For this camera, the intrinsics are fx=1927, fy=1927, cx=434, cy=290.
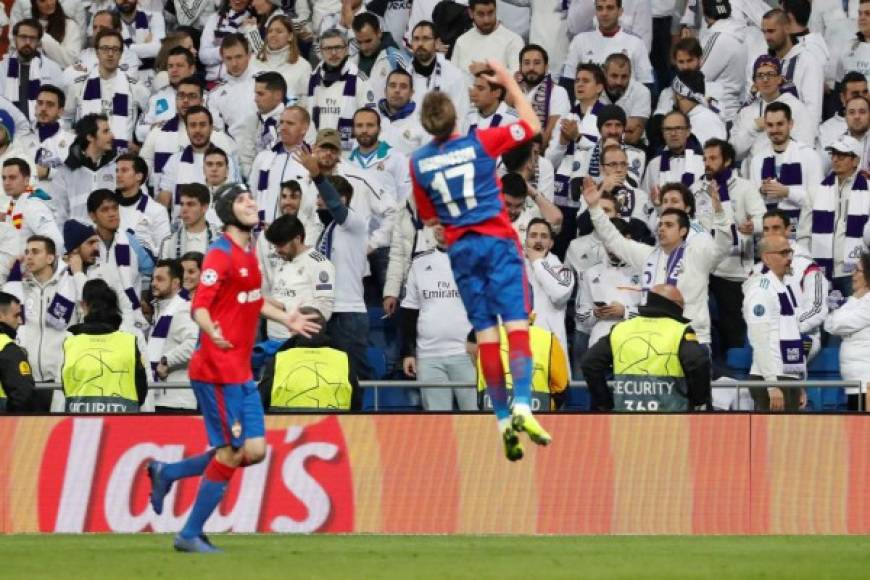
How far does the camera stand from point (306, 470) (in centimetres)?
1395

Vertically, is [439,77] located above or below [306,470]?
above

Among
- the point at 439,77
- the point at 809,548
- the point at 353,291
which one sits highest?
the point at 439,77

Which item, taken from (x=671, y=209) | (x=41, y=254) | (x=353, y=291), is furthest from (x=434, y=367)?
(x=41, y=254)

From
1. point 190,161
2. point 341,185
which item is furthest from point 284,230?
point 190,161

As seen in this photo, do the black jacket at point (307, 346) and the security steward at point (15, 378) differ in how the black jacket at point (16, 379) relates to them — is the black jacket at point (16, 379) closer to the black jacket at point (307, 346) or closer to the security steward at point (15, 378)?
the security steward at point (15, 378)

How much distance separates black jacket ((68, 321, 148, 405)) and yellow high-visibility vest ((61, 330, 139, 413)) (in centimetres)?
3

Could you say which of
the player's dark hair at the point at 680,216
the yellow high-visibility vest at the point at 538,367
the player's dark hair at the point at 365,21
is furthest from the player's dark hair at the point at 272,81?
the yellow high-visibility vest at the point at 538,367

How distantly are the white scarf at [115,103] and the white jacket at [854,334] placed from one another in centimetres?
777

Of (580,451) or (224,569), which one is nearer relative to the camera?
(224,569)

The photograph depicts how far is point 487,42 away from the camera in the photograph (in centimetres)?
1941

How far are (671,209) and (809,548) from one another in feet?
14.9

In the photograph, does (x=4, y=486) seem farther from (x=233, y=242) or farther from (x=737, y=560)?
(x=737, y=560)

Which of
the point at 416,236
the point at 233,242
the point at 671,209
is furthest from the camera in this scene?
the point at 416,236

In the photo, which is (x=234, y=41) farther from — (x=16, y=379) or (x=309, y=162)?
(x=16, y=379)
